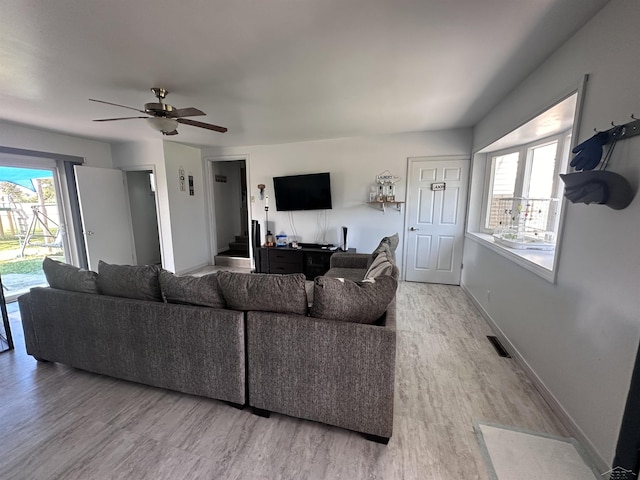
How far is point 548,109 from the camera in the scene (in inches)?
75.1

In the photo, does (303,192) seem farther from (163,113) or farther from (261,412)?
(261,412)

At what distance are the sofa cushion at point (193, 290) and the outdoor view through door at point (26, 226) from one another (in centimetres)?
368

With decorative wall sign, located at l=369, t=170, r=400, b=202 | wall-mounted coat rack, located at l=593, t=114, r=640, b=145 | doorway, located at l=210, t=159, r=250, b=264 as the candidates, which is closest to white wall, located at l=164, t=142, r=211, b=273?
doorway, located at l=210, t=159, r=250, b=264

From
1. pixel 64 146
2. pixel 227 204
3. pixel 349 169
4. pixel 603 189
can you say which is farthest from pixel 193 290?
pixel 227 204

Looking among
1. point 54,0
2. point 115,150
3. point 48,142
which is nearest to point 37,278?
point 48,142

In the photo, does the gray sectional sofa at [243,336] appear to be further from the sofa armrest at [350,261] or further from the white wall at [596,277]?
the sofa armrest at [350,261]

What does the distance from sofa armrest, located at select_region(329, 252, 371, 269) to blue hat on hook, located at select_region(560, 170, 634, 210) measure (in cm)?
224

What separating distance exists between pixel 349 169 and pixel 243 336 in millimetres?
3478

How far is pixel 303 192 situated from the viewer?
4.58m

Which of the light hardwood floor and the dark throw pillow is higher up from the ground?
the dark throw pillow

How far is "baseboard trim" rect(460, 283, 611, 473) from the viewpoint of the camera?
1.34 metres

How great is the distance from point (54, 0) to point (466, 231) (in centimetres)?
456

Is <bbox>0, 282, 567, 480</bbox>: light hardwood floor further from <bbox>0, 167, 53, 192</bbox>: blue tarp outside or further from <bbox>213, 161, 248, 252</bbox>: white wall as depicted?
<bbox>213, 161, 248, 252</bbox>: white wall

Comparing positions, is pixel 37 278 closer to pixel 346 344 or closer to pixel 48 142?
pixel 48 142
